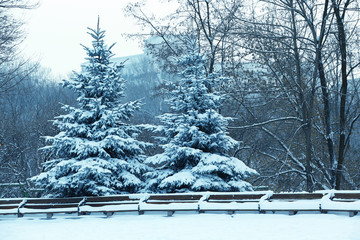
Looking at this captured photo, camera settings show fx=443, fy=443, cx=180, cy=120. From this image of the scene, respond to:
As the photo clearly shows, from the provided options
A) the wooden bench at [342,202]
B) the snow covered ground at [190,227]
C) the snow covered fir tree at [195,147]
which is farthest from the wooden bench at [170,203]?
the wooden bench at [342,202]

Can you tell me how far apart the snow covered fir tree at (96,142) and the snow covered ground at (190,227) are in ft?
5.70

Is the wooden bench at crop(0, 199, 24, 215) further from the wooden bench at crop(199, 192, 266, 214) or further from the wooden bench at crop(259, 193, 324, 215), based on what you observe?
the wooden bench at crop(259, 193, 324, 215)

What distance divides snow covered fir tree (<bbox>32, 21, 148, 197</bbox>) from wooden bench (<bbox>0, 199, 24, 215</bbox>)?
3.37 ft

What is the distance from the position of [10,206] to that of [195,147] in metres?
6.92

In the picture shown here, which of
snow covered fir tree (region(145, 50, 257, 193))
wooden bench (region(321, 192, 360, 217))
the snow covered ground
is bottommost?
the snow covered ground

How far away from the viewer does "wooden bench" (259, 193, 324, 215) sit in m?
12.3

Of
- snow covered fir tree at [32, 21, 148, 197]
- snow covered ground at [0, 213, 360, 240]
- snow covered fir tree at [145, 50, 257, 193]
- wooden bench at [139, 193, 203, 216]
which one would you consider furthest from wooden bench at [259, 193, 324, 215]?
snow covered fir tree at [32, 21, 148, 197]

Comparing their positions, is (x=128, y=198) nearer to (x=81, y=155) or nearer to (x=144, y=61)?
(x=81, y=155)

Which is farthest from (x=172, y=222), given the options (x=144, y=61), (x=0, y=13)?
(x=144, y=61)

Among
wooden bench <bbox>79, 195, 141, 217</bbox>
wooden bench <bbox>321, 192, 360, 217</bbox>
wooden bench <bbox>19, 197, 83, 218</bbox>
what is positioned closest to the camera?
wooden bench <bbox>321, 192, 360, 217</bbox>

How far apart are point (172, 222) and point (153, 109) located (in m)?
42.1

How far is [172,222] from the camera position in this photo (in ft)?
Answer: 41.4

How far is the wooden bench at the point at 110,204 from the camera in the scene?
14.5m

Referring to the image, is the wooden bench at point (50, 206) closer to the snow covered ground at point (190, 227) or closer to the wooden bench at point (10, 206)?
the wooden bench at point (10, 206)
